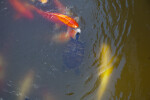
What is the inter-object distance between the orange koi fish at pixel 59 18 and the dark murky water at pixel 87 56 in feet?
0.32

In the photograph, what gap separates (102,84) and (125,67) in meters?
0.40

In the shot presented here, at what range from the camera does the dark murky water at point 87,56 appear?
220cm

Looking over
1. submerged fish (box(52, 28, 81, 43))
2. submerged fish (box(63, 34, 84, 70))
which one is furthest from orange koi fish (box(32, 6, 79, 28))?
submerged fish (box(63, 34, 84, 70))

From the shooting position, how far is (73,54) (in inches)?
96.6

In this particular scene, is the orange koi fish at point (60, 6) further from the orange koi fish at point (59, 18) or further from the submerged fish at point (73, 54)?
the submerged fish at point (73, 54)

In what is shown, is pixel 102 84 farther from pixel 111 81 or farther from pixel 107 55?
pixel 107 55

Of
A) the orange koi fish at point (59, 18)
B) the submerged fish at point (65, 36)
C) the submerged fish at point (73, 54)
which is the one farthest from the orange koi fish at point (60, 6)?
the submerged fish at point (73, 54)

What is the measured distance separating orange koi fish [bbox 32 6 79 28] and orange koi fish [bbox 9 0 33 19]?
0.48ft

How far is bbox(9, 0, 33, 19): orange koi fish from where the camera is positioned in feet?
8.66

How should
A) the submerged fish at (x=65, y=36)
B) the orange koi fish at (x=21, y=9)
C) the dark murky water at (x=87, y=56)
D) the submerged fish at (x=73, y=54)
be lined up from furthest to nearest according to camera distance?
the orange koi fish at (x=21, y=9), the submerged fish at (x=65, y=36), the submerged fish at (x=73, y=54), the dark murky water at (x=87, y=56)

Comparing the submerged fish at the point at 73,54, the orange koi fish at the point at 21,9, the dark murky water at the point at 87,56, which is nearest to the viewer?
the dark murky water at the point at 87,56

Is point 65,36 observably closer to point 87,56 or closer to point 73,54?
point 73,54

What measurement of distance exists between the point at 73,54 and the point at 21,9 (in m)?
1.07

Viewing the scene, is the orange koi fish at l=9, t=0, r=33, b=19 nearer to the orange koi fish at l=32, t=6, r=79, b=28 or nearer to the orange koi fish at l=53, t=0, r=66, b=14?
the orange koi fish at l=32, t=6, r=79, b=28
